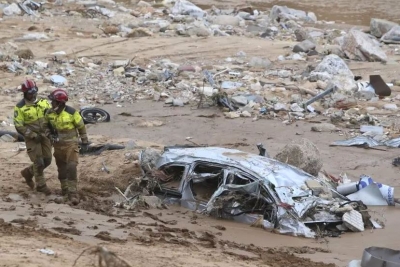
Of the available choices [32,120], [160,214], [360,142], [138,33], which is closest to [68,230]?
[160,214]

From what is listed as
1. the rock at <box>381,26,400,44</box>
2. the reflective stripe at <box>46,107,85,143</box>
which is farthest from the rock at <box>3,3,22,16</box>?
the reflective stripe at <box>46,107,85,143</box>

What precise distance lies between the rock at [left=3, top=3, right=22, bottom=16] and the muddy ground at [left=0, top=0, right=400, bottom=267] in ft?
23.5

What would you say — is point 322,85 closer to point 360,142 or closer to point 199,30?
point 360,142

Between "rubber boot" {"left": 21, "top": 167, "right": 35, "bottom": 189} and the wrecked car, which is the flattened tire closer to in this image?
"rubber boot" {"left": 21, "top": 167, "right": 35, "bottom": 189}

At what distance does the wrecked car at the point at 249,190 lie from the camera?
34.6ft

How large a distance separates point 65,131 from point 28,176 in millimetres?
1246

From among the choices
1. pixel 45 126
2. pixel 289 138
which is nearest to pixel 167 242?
pixel 45 126

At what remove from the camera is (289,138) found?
17344 millimetres

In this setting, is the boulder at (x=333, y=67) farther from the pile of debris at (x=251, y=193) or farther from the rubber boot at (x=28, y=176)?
the rubber boot at (x=28, y=176)

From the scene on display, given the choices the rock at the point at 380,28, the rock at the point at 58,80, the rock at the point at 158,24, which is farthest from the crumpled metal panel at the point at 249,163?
the rock at the point at 380,28

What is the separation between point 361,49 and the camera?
24859mm

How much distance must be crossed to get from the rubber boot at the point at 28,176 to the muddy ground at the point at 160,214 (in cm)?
18

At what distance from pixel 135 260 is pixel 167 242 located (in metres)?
1.52

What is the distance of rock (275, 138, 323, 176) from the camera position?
1288cm
